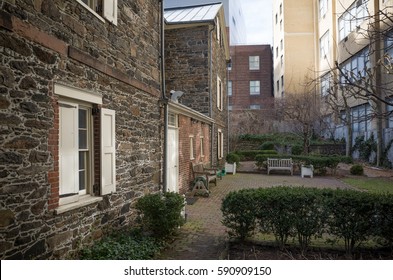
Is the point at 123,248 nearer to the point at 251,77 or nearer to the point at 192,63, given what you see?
the point at 192,63

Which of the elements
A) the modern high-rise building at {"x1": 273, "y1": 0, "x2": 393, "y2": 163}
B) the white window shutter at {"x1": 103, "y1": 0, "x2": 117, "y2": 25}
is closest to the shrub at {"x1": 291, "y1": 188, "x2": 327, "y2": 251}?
the white window shutter at {"x1": 103, "y1": 0, "x2": 117, "y2": 25}

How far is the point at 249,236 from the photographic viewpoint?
206 inches

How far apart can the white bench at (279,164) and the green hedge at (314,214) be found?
10944mm

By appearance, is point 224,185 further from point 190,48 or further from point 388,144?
point 388,144

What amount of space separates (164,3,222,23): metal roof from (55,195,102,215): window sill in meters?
10.8

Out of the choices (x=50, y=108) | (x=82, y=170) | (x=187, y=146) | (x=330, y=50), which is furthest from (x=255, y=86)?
(x=50, y=108)

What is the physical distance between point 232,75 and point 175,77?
22.1 metres

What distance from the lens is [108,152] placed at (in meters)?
5.16

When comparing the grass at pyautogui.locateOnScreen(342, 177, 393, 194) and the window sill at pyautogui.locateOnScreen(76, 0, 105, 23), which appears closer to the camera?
the window sill at pyautogui.locateOnScreen(76, 0, 105, 23)

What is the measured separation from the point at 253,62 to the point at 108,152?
105 ft

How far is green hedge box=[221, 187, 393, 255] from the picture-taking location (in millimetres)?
4672

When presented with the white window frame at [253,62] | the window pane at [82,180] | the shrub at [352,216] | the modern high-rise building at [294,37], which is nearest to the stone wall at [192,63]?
the modern high-rise building at [294,37]

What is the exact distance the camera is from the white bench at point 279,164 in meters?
15.9

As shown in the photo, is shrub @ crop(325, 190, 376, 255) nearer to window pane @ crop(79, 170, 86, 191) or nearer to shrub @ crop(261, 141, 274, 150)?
window pane @ crop(79, 170, 86, 191)
